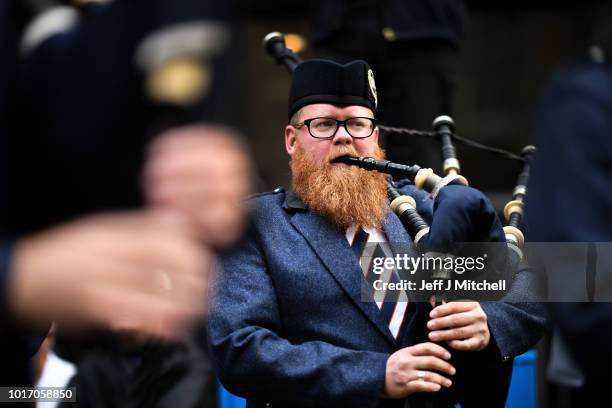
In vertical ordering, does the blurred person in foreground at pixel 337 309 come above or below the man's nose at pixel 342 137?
below

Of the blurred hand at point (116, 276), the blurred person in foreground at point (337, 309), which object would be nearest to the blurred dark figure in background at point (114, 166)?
the blurred hand at point (116, 276)

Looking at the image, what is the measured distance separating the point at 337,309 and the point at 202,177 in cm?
200

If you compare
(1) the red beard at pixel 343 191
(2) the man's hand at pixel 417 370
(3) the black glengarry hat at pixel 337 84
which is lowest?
(2) the man's hand at pixel 417 370

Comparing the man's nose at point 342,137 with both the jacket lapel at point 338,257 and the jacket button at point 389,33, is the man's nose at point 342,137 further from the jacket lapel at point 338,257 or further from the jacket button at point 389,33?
the jacket button at point 389,33

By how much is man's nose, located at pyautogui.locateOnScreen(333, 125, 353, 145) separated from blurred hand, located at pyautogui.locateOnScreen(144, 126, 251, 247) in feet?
7.08

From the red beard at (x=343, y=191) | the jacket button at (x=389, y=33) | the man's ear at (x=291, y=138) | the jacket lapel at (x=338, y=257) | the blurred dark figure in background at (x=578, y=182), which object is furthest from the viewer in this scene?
the jacket button at (x=389, y=33)

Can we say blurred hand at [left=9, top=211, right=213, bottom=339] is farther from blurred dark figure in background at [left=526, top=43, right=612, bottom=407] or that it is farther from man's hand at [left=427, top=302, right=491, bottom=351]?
man's hand at [left=427, top=302, right=491, bottom=351]

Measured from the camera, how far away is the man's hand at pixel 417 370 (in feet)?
9.41

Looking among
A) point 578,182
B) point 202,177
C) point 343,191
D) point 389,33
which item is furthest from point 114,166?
point 389,33

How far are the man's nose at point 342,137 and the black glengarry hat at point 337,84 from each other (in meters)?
0.10

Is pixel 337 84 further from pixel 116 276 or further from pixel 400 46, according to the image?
pixel 116 276

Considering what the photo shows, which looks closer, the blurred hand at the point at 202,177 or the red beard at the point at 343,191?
the blurred hand at the point at 202,177

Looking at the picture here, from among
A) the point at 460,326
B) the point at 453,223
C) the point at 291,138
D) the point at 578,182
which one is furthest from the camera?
the point at 291,138

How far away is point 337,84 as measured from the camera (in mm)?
3400
